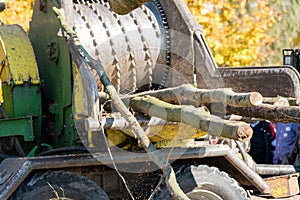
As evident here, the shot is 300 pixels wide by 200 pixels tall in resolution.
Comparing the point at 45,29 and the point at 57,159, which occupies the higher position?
the point at 45,29

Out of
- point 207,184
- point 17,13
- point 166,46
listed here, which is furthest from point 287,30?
point 207,184

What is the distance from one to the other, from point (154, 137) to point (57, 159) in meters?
0.90

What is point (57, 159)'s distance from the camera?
20.3 ft

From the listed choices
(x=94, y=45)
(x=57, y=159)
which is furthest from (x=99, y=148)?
(x=94, y=45)

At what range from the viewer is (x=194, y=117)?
5676mm

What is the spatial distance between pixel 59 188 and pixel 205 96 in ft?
4.65

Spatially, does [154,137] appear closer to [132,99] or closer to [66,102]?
[132,99]

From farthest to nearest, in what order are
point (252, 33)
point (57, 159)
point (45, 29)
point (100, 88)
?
point (252, 33) → point (45, 29) → point (100, 88) → point (57, 159)

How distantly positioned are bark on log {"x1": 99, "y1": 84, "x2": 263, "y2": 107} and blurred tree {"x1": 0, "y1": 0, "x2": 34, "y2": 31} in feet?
19.7

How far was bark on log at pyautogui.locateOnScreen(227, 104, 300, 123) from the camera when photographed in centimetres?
528

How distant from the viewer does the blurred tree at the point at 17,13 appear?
11.9 meters

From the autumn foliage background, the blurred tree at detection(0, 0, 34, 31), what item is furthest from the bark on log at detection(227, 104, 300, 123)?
the autumn foliage background

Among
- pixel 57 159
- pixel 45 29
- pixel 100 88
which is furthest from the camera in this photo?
pixel 45 29

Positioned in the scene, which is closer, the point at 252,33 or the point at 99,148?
the point at 99,148
